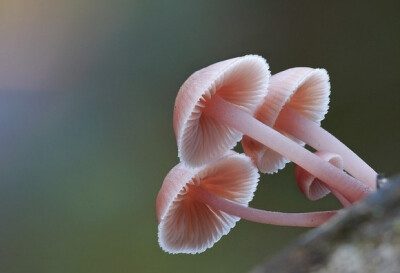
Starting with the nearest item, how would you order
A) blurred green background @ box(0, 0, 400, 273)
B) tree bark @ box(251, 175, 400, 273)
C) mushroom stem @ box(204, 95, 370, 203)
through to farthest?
tree bark @ box(251, 175, 400, 273) < mushroom stem @ box(204, 95, 370, 203) < blurred green background @ box(0, 0, 400, 273)

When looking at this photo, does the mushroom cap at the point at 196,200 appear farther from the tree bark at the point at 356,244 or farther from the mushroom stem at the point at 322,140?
the tree bark at the point at 356,244

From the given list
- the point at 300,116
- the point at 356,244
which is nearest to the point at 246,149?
the point at 300,116

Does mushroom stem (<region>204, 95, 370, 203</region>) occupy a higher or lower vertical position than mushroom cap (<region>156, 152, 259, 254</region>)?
higher

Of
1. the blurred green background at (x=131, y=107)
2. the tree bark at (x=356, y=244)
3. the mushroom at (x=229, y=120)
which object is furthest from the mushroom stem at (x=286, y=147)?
the blurred green background at (x=131, y=107)

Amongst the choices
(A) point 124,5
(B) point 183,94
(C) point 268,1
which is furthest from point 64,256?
(B) point 183,94

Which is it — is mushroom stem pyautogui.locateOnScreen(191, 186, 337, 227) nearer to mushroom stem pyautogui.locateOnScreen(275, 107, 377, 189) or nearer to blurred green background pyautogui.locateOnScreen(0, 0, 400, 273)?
mushroom stem pyautogui.locateOnScreen(275, 107, 377, 189)

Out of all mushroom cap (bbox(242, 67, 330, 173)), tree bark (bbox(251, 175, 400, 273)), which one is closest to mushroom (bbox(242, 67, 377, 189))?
mushroom cap (bbox(242, 67, 330, 173))
